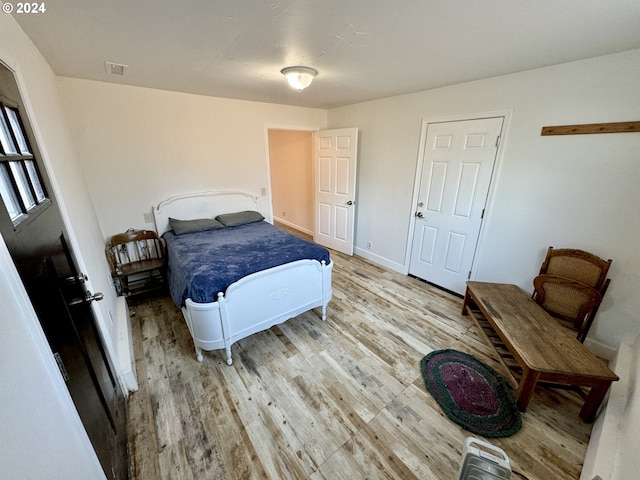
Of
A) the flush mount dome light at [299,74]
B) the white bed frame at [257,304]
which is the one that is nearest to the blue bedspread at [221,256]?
the white bed frame at [257,304]

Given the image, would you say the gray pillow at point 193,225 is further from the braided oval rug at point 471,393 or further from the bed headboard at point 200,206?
the braided oval rug at point 471,393

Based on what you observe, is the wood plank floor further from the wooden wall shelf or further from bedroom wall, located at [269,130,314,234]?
bedroom wall, located at [269,130,314,234]

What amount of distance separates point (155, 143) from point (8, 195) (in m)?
2.45

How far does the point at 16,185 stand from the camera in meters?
0.92

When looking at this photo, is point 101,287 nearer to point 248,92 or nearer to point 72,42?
point 72,42

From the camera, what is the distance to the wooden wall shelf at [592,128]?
1824mm

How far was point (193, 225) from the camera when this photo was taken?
123 inches

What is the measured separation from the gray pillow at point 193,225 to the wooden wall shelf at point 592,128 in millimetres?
3552

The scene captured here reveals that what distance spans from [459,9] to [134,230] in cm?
353

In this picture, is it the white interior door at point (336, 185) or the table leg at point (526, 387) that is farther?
the white interior door at point (336, 185)

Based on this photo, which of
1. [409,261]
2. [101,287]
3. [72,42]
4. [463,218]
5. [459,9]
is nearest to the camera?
[459,9]

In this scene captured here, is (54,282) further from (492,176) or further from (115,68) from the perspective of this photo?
(492,176)

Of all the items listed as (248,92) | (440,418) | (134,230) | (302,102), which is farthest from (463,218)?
(134,230)
